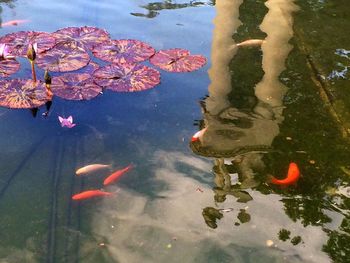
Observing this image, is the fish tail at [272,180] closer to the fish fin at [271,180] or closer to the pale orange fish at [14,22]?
the fish fin at [271,180]

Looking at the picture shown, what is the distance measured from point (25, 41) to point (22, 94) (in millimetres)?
699

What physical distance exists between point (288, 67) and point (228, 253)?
167cm

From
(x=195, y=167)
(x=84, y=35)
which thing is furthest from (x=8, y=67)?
(x=195, y=167)

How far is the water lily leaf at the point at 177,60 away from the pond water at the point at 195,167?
7 cm

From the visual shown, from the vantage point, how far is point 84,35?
3260 millimetres

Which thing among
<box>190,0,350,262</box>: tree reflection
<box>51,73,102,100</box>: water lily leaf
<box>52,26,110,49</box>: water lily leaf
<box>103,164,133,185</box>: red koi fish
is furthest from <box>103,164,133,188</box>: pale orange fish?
<box>52,26,110,49</box>: water lily leaf

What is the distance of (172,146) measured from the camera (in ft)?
7.77

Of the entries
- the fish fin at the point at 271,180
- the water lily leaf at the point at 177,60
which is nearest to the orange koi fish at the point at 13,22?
the water lily leaf at the point at 177,60

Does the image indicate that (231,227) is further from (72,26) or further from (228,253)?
(72,26)

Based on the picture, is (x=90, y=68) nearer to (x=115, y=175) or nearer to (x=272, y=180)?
(x=115, y=175)

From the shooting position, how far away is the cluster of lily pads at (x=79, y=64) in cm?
263

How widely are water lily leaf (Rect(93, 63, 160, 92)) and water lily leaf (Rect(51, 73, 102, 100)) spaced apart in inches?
2.3

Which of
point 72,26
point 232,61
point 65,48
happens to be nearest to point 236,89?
point 232,61

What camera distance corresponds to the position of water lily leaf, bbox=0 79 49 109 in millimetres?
2535
